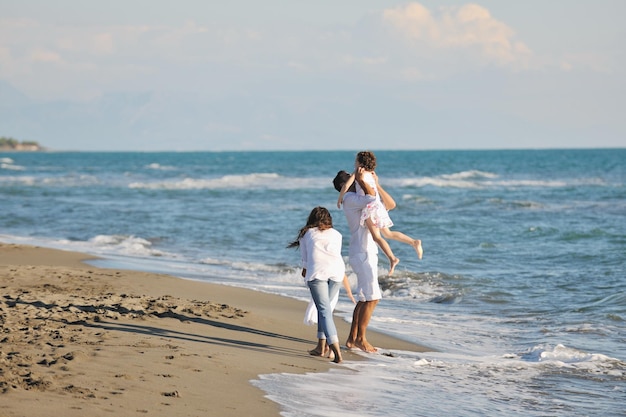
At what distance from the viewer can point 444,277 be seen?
14914 mm

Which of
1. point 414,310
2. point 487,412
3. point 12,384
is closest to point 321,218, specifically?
point 487,412

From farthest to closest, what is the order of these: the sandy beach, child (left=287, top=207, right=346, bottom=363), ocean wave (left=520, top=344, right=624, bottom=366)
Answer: ocean wave (left=520, top=344, right=624, bottom=366)
child (left=287, top=207, right=346, bottom=363)
the sandy beach

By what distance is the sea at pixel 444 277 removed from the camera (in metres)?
6.87

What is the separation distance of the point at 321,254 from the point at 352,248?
65cm

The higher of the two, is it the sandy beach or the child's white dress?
the child's white dress

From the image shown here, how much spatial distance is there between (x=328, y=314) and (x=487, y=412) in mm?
1994

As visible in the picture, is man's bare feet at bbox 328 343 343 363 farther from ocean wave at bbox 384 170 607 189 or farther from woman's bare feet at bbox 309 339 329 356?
ocean wave at bbox 384 170 607 189

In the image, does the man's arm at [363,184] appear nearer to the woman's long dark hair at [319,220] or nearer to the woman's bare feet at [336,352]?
the woman's long dark hair at [319,220]

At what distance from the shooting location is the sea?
687 centimetres

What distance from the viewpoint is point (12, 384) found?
565cm

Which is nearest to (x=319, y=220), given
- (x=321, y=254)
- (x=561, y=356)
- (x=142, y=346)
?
(x=321, y=254)

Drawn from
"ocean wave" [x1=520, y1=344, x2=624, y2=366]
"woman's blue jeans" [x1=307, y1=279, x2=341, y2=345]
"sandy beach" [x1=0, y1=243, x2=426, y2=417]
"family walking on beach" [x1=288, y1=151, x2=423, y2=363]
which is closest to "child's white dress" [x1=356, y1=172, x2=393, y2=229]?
"family walking on beach" [x1=288, y1=151, x2=423, y2=363]

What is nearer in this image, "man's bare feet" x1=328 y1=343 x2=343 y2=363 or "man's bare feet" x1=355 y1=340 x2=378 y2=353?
"man's bare feet" x1=328 y1=343 x2=343 y2=363

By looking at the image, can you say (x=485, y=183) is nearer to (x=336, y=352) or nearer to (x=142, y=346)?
(x=336, y=352)
